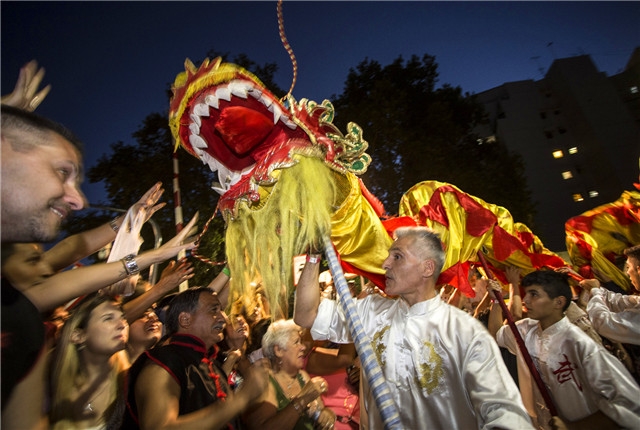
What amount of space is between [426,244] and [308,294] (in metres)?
0.85

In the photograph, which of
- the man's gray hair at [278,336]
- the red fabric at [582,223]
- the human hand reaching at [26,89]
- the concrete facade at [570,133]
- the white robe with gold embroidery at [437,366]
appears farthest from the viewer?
the concrete facade at [570,133]

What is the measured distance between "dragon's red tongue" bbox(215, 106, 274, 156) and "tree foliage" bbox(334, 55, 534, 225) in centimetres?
986

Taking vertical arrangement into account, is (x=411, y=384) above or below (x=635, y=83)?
below

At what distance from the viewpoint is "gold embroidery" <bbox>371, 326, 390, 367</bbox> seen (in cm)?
231

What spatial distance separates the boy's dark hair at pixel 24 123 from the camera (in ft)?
4.31

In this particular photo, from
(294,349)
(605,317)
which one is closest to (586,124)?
(605,317)

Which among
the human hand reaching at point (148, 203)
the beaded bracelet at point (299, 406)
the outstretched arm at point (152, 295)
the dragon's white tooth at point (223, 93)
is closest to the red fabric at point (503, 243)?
the beaded bracelet at point (299, 406)

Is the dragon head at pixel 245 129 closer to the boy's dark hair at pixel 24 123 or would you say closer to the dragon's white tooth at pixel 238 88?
the dragon's white tooth at pixel 238 88

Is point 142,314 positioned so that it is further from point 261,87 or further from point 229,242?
point 261,87

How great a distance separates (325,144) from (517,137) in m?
32.8

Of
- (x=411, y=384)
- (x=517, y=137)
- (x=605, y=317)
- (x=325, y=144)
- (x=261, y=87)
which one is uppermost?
(x=517, y=137)

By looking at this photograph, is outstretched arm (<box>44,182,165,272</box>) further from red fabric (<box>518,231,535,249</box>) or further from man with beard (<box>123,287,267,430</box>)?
red fabric (<box>518,231,535,249</box>)

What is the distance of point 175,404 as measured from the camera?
2.00m

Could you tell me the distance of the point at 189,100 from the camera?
2.00m
